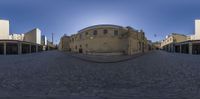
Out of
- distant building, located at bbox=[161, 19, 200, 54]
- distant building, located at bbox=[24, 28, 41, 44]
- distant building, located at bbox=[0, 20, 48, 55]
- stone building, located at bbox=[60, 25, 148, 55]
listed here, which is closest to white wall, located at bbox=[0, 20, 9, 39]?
distant building, located at bbox=[0, 20, 48, 55]

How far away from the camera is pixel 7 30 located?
164ft

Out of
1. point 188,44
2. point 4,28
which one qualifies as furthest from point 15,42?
point 188,44

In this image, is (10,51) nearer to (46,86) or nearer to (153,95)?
(46,86)

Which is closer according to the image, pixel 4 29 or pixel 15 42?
pixel 15 42

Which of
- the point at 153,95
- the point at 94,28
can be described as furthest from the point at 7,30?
the point at 153,95

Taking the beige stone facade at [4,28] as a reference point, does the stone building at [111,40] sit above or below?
below

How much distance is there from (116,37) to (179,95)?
29.5m

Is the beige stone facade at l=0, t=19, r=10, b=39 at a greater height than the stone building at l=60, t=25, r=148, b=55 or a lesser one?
greater

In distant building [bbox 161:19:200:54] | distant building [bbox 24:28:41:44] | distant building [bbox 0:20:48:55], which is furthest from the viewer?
distant building [bbox 24:28:41:44]

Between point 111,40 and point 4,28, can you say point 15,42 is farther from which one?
point 111,40

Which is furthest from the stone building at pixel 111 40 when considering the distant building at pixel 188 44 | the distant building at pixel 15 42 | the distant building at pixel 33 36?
the distant building at pixel 33 36

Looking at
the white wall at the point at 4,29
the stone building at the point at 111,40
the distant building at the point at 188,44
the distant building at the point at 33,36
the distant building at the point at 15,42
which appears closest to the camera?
the stone building at the point at 111,40

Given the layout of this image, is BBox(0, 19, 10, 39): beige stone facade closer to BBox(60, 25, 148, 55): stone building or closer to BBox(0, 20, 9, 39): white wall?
A: BBox(0, 20, 9, 39): white wall

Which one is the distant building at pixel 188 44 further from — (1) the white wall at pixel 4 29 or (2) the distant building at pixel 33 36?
(1) the white wall at pixel 4 29
